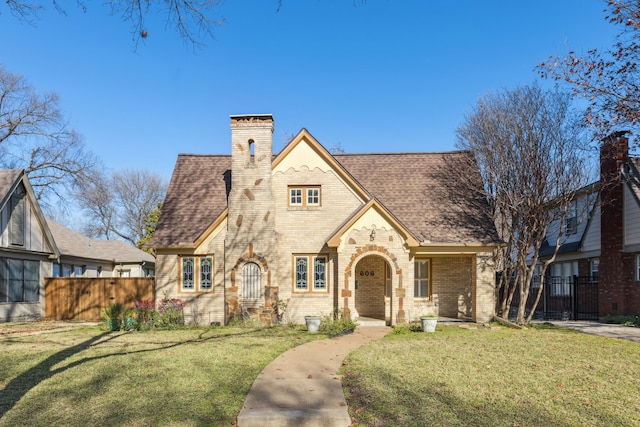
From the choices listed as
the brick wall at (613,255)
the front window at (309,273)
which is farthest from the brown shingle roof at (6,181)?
the brick wall at (613,255)

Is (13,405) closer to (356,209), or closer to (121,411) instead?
(121,411)

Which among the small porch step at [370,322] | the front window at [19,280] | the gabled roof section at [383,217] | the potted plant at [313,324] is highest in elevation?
the gabled roof section at [383,217]

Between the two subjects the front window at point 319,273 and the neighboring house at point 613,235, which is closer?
the front window at point 319,273

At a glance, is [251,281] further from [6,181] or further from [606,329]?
[606,329]

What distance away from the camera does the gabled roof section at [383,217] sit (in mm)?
16750

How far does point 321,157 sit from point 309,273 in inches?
177

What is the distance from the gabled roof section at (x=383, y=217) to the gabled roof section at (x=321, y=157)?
1.21 meters

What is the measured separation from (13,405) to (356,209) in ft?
42.2

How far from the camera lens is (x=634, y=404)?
7.28m

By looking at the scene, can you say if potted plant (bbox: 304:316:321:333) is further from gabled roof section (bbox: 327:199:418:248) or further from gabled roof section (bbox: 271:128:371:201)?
gabled roof section (bbox: 271:128:371:201)

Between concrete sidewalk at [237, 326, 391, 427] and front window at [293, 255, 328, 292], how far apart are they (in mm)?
5735

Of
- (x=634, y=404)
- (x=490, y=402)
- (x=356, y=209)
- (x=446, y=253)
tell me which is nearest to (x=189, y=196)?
(x=356, y=209)

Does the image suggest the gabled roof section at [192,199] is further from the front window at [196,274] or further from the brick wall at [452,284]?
the brick wall at [452,284]

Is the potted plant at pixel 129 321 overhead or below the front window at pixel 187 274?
below
